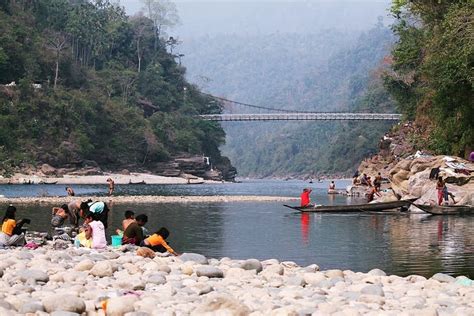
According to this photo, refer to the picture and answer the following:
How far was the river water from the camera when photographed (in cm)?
1836

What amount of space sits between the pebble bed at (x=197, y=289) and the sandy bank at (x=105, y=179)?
58.3 meters

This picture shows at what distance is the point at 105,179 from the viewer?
84688 mm

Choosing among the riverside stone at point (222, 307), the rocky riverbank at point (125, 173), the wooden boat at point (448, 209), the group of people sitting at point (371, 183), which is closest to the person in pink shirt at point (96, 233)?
the riverside stone at point (222, 307)

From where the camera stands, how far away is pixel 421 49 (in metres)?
51.6

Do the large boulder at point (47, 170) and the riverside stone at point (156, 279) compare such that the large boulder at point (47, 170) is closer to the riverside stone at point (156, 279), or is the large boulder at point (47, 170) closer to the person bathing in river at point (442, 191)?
the person bathing in river at point (442, 191)

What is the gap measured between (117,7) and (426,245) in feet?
382

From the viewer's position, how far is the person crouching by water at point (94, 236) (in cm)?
1697

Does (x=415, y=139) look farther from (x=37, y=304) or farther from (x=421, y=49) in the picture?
(x=37, y=304)

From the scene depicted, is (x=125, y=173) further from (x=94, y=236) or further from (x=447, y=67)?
(x=94, y=236)

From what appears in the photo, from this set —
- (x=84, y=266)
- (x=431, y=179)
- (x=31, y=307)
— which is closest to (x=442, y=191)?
(x=431, y=179)

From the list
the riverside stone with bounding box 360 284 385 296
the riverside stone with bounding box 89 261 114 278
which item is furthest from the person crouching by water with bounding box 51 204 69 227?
the riverside stone with bounding box 360 284 385 296

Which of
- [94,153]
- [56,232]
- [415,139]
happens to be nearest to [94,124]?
[94,153]

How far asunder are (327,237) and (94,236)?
923 cm

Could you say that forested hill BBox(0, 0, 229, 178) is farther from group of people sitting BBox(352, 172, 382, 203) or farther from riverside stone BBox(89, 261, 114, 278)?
riverside stone BBox(89, 261, 114, 278)
